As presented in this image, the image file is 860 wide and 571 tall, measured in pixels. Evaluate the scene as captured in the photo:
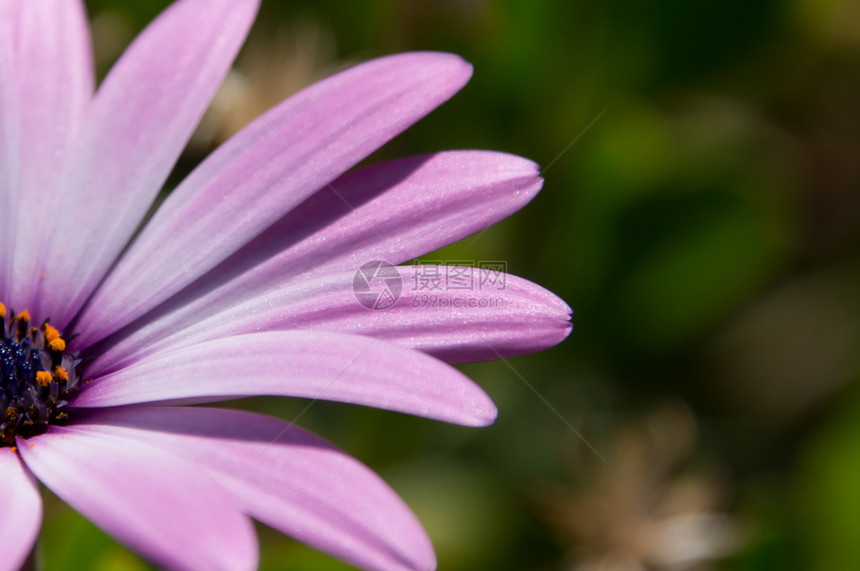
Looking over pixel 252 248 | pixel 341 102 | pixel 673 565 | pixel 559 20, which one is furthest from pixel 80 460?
pixel 559 20

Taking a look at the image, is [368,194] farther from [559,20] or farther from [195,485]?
[559,20]

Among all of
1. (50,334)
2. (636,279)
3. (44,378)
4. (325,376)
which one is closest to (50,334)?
(50,334)

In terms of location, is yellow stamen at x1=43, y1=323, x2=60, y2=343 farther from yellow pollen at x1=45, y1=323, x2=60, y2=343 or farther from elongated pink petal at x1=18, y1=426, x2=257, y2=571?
elongated pink petal at x1=18, y1=426, x2=257, y2=571

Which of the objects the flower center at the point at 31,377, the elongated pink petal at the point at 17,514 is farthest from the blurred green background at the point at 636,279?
the elongated pink petal at the point at 17,514

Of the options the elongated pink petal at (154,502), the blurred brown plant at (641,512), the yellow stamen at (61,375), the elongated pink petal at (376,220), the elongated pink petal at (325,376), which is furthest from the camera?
the blurred brown plant at (641,512)

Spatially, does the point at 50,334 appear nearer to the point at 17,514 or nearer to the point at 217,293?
the point at 217,293

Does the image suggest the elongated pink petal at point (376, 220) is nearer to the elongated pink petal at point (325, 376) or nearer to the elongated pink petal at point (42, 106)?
the elongated pink petal at point (325, 376)

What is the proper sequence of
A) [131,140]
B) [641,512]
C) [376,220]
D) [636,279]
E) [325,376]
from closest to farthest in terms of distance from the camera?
1. [325,376]
2. [376,220]
3. [131,140]
4. [641,512]
5. [636,279]
